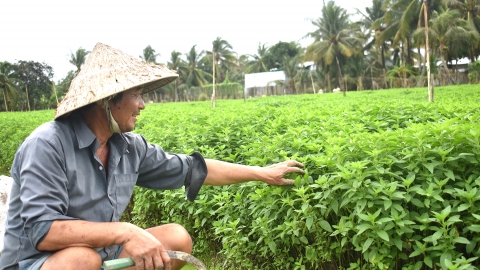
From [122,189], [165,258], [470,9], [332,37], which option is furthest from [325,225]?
[332,37]

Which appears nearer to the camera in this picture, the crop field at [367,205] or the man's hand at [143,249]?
the man's hand at [143,249]

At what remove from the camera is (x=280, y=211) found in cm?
282

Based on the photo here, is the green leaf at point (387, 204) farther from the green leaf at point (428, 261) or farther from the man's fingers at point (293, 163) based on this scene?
the man's fingers at point (293, 163)

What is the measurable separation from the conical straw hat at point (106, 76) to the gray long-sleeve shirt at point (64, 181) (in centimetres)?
13

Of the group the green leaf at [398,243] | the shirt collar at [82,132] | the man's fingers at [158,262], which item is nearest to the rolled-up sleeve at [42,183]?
the shirt collar at [82,132]

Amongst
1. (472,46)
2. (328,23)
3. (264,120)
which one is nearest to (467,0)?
(472,46)

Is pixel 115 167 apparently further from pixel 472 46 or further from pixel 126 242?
pixel 472 46

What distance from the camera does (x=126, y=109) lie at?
7.34ft

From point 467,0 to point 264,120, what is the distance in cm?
3207

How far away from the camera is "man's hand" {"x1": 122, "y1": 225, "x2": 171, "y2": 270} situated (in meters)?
1.96

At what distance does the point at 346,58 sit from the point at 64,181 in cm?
4028

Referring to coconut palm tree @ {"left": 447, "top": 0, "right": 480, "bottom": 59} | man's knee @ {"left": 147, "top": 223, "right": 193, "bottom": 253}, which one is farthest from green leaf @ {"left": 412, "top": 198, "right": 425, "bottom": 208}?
coconut palm tree @ {"left": 447, "top": 0, "right": 480, "bottom": 59}

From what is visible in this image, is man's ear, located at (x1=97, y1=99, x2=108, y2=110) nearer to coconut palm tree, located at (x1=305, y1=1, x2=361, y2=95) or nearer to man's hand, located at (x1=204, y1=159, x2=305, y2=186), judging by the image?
man's hand, located at (x1=204, y1=159, x2=305, y2=186)

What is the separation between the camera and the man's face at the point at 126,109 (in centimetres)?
222
